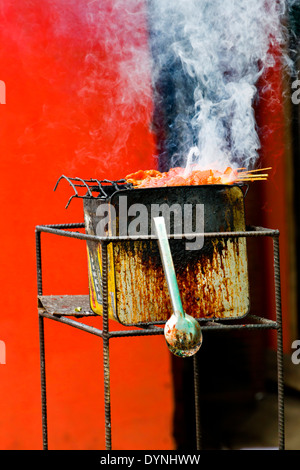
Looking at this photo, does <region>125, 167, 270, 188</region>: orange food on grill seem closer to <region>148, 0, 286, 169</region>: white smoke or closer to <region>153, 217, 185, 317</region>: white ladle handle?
<region>153, 217, 185, 317</region>: white ladle handle

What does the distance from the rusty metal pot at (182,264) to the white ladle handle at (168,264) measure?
6.4 inches

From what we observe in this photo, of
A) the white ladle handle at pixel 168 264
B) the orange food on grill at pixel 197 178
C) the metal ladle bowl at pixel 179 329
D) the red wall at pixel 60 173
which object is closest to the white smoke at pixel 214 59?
the red wall at pixel 60 173

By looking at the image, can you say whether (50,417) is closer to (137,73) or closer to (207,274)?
(207,274)

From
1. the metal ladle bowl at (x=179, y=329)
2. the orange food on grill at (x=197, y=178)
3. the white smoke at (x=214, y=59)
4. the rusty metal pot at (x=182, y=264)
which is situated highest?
the white smoke at (x=214, y=59)

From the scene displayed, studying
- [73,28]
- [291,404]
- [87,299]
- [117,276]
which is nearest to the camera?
[117,276]

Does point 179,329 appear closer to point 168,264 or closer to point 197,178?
point 168,264

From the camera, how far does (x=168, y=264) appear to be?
254 cm

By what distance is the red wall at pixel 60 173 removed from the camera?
390 centimetres

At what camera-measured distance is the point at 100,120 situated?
4.01 meters

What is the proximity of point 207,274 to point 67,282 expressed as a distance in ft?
4.46

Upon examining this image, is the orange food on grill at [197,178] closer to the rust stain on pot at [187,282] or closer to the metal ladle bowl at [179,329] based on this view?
the rust stain on pot at [187,282]

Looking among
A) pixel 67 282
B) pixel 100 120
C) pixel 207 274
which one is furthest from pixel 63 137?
pixel 207 274

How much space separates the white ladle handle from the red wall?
4.69 ft

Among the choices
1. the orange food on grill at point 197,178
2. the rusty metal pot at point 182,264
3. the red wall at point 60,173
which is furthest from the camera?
the red wall at point 60,173
